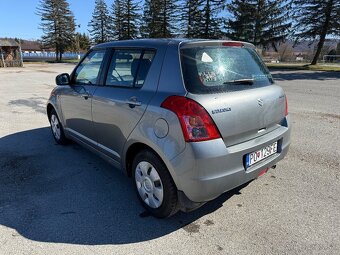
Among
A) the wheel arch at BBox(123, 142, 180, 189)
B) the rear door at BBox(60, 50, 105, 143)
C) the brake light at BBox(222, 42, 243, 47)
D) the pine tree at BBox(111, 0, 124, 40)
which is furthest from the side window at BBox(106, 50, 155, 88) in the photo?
the pine tree at BBox(111, 0, 124, 40)

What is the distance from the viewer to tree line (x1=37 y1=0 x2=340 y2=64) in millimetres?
28922

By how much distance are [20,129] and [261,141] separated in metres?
5.47

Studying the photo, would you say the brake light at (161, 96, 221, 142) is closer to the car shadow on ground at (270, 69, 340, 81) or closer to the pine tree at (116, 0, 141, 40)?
the car shadow on ground at (270, 69, 340, 81)

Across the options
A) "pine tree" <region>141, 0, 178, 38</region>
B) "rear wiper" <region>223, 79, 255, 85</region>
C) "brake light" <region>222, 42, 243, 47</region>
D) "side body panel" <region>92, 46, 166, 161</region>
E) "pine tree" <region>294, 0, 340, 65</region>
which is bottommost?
"side body panel" <region>92, 46, 166, 161</region>

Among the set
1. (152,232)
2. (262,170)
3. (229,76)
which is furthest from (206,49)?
(152,232)

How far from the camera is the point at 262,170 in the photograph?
3.00m

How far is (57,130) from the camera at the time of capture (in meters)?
5.34

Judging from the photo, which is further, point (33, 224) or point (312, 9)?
point (312, 9)

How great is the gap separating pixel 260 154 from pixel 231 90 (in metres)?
0.73

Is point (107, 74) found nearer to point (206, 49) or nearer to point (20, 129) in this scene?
point (206, 49)

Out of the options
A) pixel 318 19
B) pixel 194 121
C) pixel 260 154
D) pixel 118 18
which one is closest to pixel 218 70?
pixel 194 121

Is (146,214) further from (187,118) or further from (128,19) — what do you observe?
(128,19)

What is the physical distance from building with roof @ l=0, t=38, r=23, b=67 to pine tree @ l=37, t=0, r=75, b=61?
19.6 m

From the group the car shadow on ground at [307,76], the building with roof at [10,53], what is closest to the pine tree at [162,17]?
the building with roof at [10,53]
